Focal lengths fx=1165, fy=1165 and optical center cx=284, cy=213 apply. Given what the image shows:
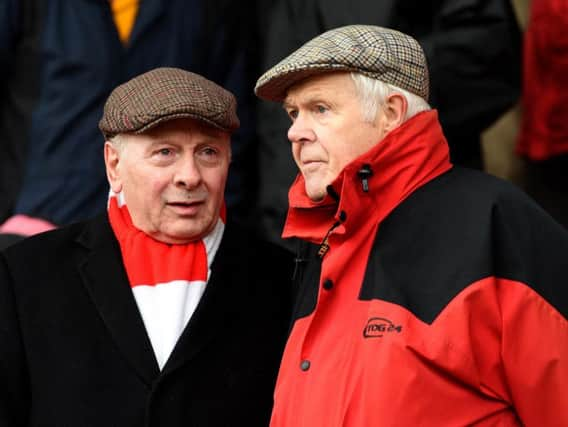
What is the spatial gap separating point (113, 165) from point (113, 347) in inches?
22.5

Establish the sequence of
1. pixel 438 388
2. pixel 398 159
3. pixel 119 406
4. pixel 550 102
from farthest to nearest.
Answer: pixel 550 102 < pixel 119 406 < pixel 398 159 < pixel 438 388

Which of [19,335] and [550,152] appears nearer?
[19,335]

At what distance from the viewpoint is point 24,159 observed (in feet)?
15.8

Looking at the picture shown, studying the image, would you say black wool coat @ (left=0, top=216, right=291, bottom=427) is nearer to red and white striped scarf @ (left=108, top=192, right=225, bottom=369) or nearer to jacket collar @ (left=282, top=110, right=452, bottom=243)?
red and white striped scarf @ (left=108, top=192, right=225, bottom=369)

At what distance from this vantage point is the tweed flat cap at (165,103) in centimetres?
337

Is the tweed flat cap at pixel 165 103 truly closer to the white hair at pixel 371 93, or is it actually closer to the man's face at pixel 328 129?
the man's face at pixel 328 129

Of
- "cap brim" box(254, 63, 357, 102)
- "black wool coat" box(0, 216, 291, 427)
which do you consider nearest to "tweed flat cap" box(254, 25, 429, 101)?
"cap brim" box(254, 63, 357, 102)

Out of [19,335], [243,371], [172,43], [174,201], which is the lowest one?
[243,371]

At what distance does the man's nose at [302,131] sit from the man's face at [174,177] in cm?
34

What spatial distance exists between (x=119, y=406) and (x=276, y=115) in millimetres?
1725

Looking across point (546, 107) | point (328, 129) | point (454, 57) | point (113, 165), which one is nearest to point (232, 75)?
point (454, 57)

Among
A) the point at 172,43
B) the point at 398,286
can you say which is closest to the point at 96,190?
the point at 172,43

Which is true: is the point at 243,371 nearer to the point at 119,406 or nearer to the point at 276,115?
the point at 119,406

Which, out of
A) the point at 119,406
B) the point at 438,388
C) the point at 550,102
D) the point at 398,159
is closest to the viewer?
the point at 438,388
